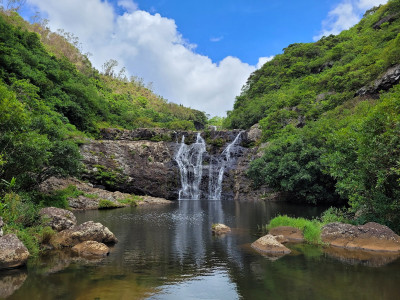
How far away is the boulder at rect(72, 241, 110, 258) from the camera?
14.7m

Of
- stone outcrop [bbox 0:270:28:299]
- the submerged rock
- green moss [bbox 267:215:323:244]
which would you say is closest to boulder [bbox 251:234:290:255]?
the submerged rock

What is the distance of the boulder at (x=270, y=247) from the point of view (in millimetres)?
15423

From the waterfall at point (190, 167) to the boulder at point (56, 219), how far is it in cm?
3333

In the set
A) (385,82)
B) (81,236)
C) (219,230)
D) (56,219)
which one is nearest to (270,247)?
(219,230)

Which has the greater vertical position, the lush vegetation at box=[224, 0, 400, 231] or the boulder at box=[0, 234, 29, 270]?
the lush vegetation at box=[224, 0, 400, 231]

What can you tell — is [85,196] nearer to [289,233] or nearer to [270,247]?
[289,233]

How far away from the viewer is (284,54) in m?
95.1

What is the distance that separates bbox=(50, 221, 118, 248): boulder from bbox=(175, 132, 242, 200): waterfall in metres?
34.0

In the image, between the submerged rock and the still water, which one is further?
the submerged rock

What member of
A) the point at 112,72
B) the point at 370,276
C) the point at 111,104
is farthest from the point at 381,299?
the point at 112,72

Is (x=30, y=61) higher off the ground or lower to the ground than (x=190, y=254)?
higher

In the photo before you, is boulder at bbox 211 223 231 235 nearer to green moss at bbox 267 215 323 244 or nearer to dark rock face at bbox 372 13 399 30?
green moss at bbox 267 215 323 244

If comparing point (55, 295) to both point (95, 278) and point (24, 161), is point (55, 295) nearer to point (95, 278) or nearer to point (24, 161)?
point (95, 278)

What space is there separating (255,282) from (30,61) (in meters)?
56.5
